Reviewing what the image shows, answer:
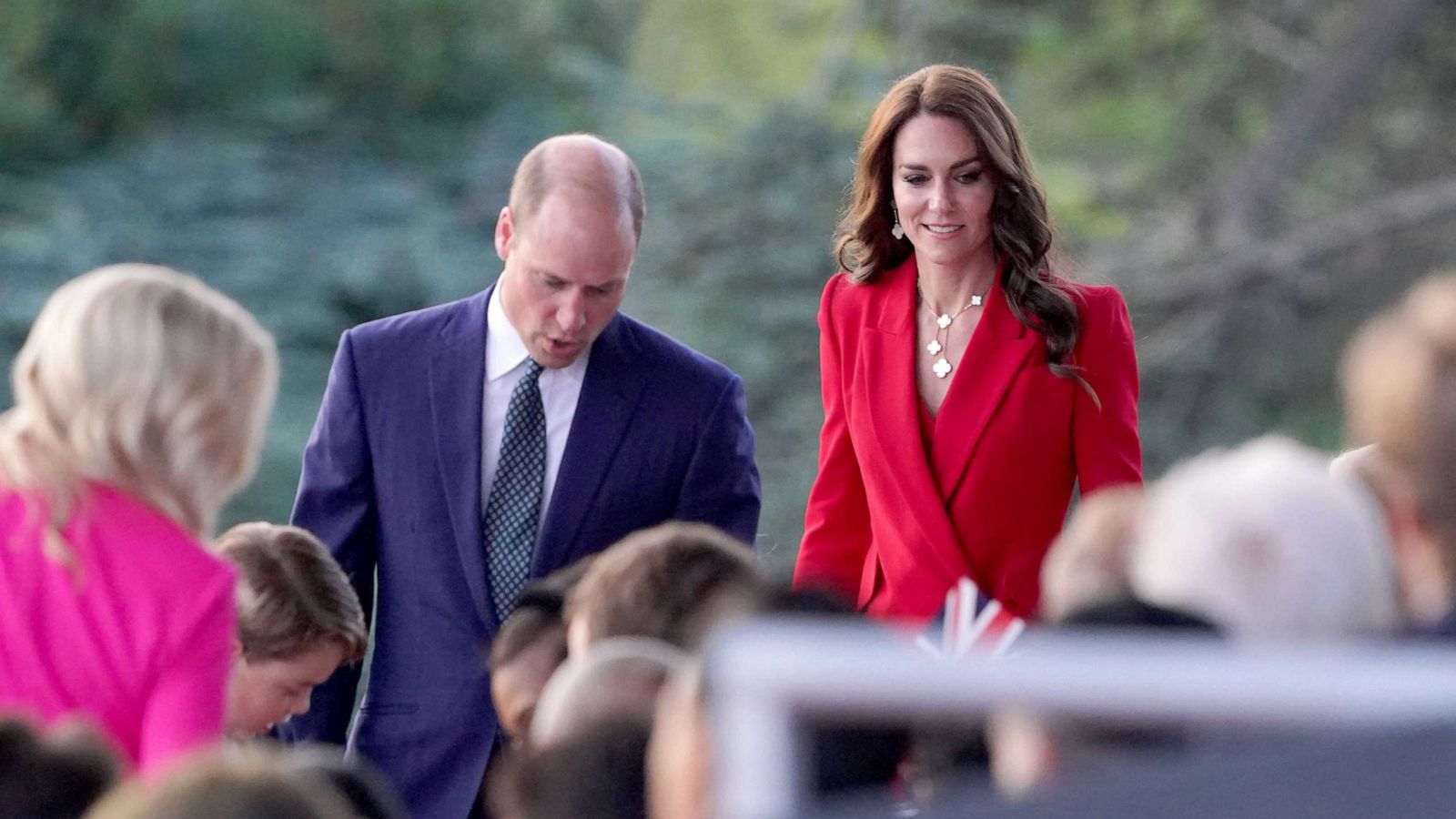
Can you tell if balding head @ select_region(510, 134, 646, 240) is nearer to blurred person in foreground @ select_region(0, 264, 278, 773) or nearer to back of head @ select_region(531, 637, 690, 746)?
blurred person in foreground @ select_region(0, 264, 278, 773)

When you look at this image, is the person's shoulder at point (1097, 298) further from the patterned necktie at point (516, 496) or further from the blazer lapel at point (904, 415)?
the patterned necktie at point (516, 496)

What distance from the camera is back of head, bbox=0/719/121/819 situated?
1926 mm

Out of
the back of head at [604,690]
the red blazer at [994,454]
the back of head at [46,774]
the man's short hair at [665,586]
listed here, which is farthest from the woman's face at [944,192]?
the back of head at [46,774]

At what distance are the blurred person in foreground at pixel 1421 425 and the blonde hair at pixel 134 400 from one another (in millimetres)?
1215

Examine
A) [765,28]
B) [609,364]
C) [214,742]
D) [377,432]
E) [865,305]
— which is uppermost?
[765,28]

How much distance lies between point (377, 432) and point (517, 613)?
0.74 metres

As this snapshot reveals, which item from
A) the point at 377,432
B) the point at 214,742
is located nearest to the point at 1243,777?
the point at 214,742

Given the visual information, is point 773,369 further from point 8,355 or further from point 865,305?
point 865,305

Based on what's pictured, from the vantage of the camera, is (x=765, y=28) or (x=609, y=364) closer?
(x=609, y=364)

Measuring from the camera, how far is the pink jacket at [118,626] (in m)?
2.36

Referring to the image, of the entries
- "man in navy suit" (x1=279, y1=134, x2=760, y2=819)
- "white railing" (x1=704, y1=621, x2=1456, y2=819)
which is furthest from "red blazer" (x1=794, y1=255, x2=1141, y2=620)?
"white railing" (x1=704, y1=621, x2=1456, y2=819)

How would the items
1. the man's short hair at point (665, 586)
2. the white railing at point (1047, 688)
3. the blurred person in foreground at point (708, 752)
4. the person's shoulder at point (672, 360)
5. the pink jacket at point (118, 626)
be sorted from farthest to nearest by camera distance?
1. the person's shoulder at point (672, 360)
2. the man's short hair at point (665, 586)
3. the pink jacket at point (118, 626)
4. the blurred person in foreground at point (708, 752)
5. the white railing at point (1047, 688)

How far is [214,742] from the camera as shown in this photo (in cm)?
235

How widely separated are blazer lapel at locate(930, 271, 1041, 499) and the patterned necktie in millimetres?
687
